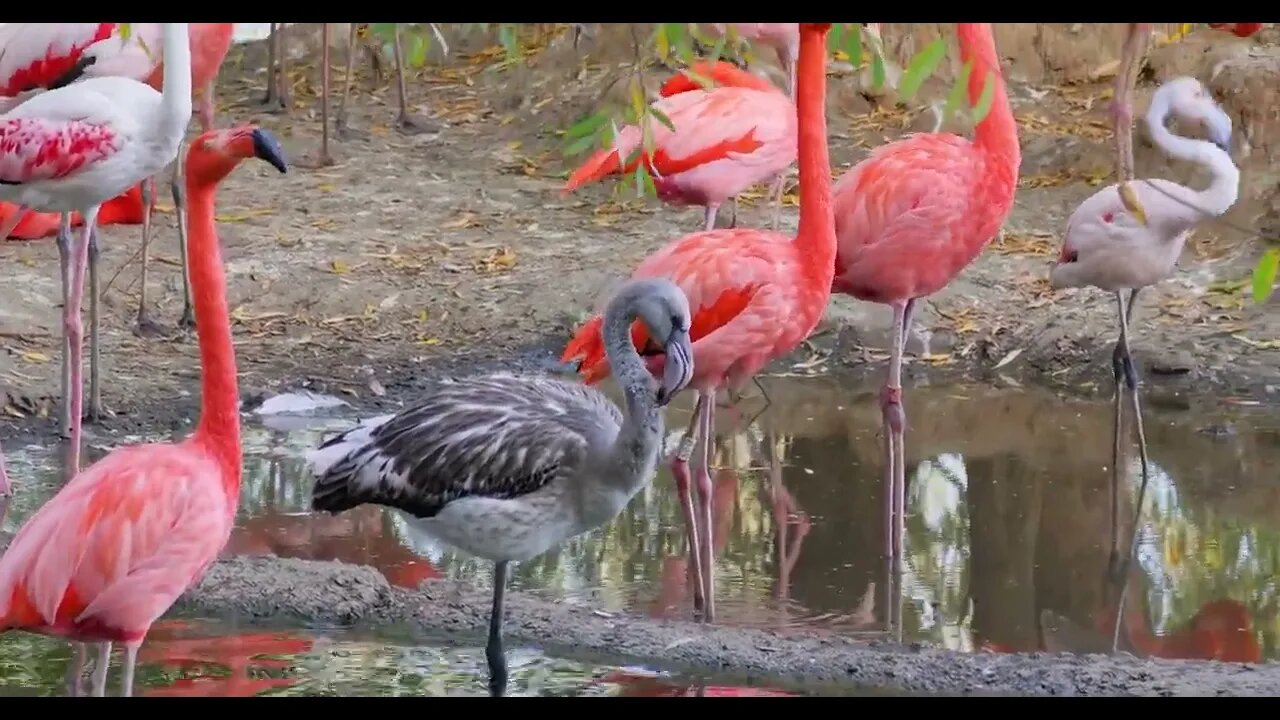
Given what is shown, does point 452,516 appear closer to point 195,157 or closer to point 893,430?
point 195,157

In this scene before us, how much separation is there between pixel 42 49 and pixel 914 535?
12.1 ft

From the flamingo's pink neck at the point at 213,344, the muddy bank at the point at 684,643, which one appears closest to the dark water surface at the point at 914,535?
the muddy bank at the point at 684,643

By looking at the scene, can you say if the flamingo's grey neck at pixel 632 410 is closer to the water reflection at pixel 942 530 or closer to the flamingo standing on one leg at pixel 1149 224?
the water reflection at pixel 942 530

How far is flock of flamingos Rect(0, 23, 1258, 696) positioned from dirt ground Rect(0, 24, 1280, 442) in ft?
1.90

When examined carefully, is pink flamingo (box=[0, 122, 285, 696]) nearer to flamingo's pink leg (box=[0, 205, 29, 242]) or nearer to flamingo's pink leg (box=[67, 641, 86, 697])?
flamingo's pink leg (box=[67, 641, 86, 697])

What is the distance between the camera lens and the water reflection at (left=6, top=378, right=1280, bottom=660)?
187 inches

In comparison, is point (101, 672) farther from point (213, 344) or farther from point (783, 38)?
point (783, 38)

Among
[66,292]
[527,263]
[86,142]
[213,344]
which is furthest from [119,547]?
[527,263]

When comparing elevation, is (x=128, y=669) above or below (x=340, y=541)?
below

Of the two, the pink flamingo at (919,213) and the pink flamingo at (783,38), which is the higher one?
the pink flamingo at (783,38)

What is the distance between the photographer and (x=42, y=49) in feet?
22.7

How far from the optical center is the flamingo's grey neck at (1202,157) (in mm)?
5934
